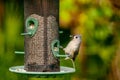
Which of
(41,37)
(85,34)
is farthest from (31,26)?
(85,34)

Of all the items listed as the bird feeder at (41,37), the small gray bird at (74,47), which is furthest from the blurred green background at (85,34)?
the small gray bird at (74,47)

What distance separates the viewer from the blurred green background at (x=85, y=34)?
788 cm

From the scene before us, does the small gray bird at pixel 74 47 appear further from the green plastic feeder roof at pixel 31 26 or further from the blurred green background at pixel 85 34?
the blurred green background at pixel 85 34

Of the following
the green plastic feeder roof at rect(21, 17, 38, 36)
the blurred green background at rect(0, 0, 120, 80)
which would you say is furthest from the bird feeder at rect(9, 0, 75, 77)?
the blurred green background at rect(0, 0, 120, 80)

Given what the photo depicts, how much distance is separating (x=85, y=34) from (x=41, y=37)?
134 centimetres

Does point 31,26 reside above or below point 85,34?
above

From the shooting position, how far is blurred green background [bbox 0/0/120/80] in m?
7.88

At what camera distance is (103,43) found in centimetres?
804

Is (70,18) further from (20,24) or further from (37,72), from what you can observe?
(37,72)

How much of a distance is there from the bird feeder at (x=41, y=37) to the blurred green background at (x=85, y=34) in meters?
1.13

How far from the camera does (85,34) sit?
796cm

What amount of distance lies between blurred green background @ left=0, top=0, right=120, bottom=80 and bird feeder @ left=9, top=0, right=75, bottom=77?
1.13 meters

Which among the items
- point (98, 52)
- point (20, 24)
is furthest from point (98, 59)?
point (20, 24)

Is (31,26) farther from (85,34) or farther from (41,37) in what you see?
(85,34)
